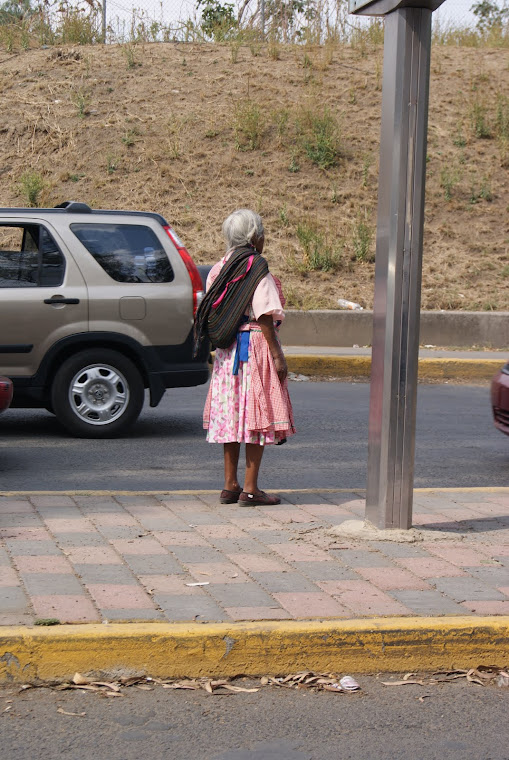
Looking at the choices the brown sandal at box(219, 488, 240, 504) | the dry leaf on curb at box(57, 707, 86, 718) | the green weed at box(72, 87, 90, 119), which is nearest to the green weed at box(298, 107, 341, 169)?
the green weed at box(72, 87, 90, 119)

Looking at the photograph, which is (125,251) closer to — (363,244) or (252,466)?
(252,466)

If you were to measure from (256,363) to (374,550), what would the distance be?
4.41ft

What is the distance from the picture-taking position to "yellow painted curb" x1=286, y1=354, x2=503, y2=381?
14.0 metres

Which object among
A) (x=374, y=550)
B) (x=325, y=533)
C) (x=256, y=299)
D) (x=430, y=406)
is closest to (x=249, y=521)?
(x=325, y=533)

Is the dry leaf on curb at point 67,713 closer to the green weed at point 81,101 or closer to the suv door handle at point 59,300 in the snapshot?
the suv door handle at point 59,300

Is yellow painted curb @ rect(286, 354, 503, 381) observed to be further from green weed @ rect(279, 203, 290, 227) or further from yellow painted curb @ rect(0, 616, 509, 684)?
yellow painted curb @ rect(0, 616, 509, 684)

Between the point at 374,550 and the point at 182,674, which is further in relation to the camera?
the point at 374,550

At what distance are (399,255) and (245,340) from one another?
1140 mm

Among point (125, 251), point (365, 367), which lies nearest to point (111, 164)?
point (365, 367)

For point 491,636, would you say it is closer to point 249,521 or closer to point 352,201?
point 249,521

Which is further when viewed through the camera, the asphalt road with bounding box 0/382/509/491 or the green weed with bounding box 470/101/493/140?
the green weed with bounding box 470/101/493/140

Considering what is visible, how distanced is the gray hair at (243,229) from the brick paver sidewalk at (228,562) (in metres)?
1.56

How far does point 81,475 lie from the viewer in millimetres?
7246

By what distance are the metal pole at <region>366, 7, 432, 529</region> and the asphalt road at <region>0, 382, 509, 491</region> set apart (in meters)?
1.88
